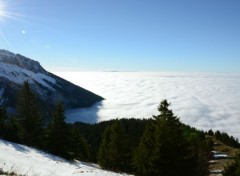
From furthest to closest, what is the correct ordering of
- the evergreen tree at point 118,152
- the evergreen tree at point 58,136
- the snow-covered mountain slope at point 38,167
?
the evergreen tree at point 58,136 < the evergreen tree at point 118,152 < the snow-covered mountain slope at point 38,167

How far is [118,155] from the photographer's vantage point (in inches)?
1801

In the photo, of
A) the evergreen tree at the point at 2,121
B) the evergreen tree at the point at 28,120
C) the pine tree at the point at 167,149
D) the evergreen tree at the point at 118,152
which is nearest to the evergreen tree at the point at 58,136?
the evergreen tree at the point at 118,152

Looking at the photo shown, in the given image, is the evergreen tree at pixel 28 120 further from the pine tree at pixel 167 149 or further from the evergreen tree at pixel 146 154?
the pine tree at pixel 167 149

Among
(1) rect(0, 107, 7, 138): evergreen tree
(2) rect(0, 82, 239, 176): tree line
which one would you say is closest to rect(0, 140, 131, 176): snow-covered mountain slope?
(2) rect(0, 82, 239, 176): tree line

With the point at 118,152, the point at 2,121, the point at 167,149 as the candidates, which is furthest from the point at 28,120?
the point at 167,149

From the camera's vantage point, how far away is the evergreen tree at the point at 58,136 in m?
48.7

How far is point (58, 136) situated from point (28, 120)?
10626 mm

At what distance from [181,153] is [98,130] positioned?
111m

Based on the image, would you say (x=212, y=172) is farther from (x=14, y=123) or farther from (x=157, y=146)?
(x=14, y=123)

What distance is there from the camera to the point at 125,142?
46312mm

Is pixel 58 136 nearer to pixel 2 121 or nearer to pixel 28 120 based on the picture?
pixel 28 120

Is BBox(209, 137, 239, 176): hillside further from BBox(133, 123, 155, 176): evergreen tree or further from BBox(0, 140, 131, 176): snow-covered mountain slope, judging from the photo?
BBox(0, 140, 131, 176): snow-covered mountain slope

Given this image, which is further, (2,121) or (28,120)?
(28,120)

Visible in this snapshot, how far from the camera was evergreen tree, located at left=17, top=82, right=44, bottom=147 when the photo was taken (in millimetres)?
56594
